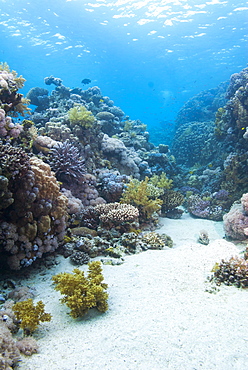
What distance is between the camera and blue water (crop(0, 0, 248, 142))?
2644cm

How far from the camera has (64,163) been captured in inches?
274

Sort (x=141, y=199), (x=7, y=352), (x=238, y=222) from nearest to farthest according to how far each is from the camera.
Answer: (x=7, y=352), (x=238, y=222), (x=141, y=199)

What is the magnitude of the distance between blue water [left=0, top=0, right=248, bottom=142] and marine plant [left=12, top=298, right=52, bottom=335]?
28.1 m

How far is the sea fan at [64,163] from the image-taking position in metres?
6.91

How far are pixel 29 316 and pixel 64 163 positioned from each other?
5.01 meters

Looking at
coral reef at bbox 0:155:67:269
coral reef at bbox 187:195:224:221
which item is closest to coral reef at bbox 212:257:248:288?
coral reef at bbox 0:155:67:269

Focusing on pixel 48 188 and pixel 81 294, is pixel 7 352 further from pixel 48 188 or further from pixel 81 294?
pixel 48 188

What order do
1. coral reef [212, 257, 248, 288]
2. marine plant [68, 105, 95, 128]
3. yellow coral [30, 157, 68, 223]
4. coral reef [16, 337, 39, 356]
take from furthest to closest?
marine plant [68, 105, 95, 128] → yellow coral [30, 157, 68, 223] → coral reef [212, 257, 248, 288] → coral reef [16, 337, 39, 356]

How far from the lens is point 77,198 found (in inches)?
293

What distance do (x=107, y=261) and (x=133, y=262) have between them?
657 mm

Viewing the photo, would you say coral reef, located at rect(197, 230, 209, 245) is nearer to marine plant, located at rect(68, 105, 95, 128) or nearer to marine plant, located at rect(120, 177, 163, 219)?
marine plant, located at rect(120, 177, 163, 219)

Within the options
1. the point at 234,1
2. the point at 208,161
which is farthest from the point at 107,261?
the point at 234,1

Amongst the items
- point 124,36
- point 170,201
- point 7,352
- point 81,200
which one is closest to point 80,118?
point 81,200

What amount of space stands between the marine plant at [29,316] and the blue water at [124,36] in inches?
1107
